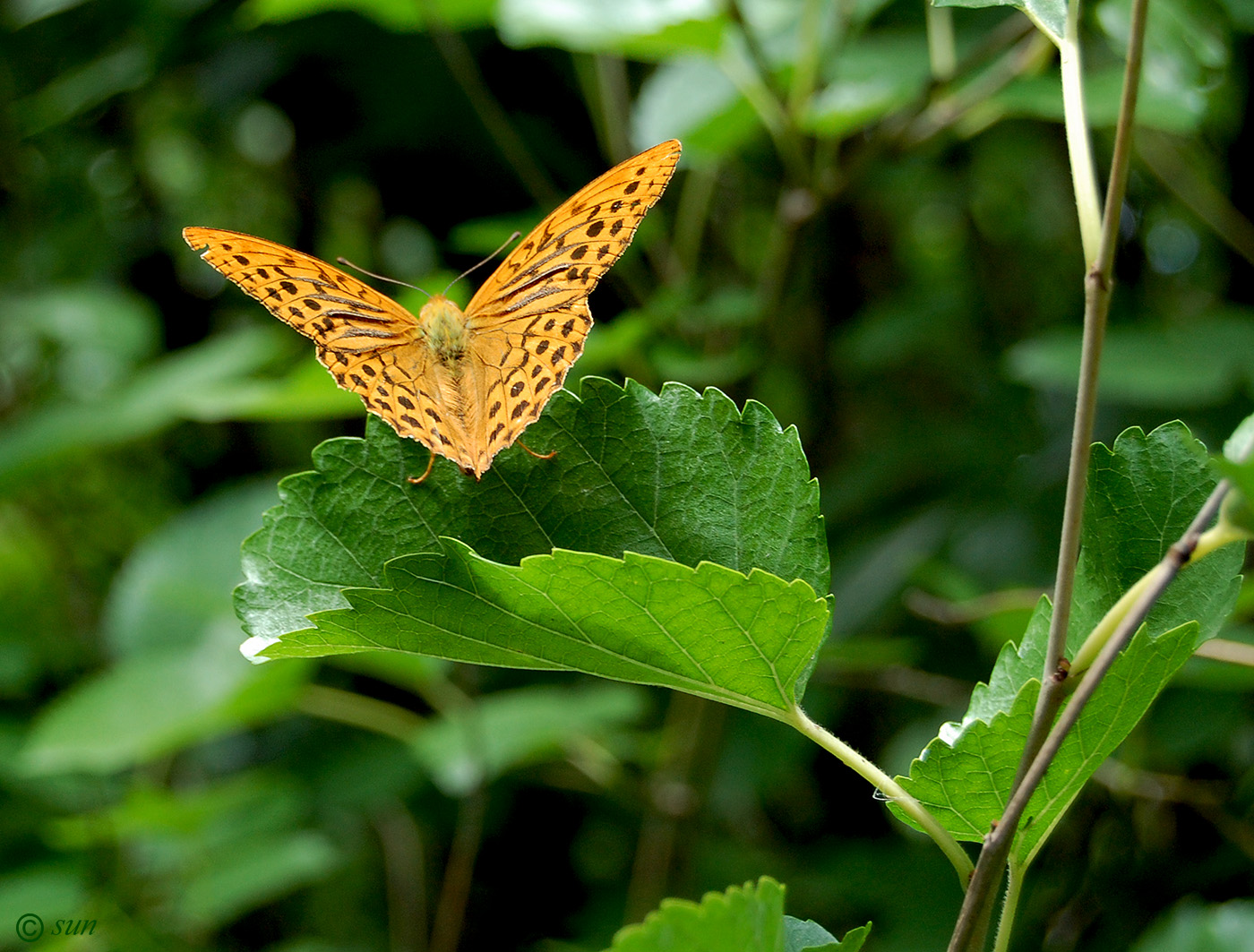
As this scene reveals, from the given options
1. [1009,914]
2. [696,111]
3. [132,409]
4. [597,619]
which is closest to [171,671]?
[132,409]

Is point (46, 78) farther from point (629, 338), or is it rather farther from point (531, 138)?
point (629, 338)

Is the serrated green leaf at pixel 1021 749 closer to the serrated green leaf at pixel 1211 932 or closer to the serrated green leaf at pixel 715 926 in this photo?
the serrated green leaf at pixel 715 926

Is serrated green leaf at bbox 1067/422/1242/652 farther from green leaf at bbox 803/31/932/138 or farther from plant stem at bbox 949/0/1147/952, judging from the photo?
green leaf at bbox 803/31/932/138

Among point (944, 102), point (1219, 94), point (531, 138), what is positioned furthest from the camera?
point (531, 138)

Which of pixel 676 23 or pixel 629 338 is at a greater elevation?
pixel 676 23

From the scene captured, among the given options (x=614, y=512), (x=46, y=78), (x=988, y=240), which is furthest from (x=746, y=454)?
(x=46, y=78)

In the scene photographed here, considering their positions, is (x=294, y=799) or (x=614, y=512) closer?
(x=614, y=512)

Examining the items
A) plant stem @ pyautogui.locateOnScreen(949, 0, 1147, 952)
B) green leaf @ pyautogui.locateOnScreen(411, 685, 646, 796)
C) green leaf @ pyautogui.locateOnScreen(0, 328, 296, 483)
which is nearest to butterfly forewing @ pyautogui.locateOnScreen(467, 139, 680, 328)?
plant stem @ pyautogui.locateOnScreen(949, 0, 1147, 952)

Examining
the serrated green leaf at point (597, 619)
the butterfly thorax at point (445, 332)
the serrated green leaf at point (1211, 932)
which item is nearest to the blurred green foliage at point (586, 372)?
the serrated green leaf at point (1211, 932)
